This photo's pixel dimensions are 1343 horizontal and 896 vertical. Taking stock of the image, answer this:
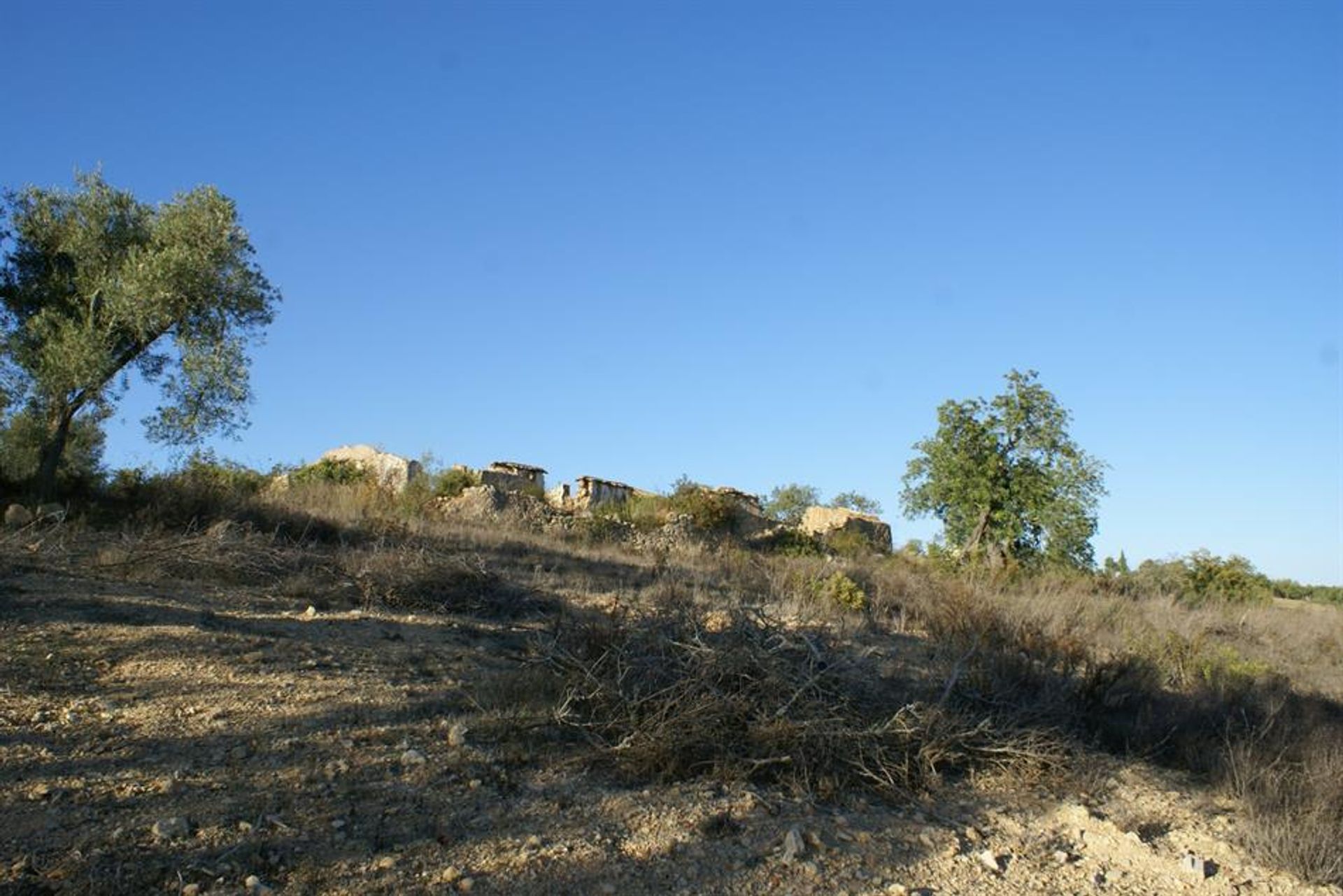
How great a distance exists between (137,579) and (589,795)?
17.3 feet

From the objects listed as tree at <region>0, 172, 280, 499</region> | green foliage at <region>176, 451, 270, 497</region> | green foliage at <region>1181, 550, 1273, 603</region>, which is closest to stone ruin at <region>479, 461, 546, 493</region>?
green foliage at <region>176, 451, 270, 497</region>

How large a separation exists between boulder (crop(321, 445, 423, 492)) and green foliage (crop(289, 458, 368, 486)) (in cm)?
24

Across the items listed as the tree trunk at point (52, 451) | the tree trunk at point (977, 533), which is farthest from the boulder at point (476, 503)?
the tree trunk at point (977, 533)

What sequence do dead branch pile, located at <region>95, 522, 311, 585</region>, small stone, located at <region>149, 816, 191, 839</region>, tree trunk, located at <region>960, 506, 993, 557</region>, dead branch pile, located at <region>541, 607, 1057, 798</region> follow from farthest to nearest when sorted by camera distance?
tree trunk, located at <region>960, 506, 993, 557</region> → dead branch pile, located at <region>95, 522, 311, 585</region> → dead branch pile, located at <region>541, 607, 1057, 798</region> → small stone, located at <region>149, 816, 191, 839</region>

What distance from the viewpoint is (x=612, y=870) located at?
16.8 feet

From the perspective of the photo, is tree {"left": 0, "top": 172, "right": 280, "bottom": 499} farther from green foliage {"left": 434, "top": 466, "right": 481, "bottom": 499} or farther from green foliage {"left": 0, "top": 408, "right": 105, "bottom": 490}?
green foliage {"left": 434, "top": 466, "right": 481, "bottom": 499}

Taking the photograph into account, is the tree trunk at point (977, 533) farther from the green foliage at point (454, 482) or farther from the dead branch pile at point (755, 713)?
the dead branch pile at point (755, 713)

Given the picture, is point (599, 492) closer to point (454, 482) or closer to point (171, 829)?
point (454, 482)

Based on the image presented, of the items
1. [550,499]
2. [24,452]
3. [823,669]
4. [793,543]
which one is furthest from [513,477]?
[823,669]

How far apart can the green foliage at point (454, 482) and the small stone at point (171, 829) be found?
60.4 feet

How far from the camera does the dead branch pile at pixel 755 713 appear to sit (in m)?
6.53

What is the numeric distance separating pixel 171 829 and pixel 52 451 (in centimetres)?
1096

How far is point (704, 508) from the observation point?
83.5ft

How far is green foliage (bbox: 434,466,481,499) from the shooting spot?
927 inches
